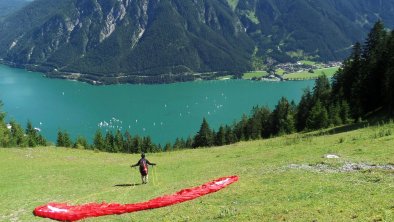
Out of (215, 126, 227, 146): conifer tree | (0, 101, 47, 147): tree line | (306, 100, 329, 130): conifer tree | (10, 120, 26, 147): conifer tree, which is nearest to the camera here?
(306, 100, 329, 130): conifer tree

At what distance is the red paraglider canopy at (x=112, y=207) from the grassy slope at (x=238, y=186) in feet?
2.45

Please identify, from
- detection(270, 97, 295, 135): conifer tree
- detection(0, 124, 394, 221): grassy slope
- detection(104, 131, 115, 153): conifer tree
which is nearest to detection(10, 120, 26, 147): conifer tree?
detection(104, 131, 115, 153): conifer tree

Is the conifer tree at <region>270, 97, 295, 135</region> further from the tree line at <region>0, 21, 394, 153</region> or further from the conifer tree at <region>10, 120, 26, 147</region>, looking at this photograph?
the conifer tree at <region>10, 120, 26, 147</region>

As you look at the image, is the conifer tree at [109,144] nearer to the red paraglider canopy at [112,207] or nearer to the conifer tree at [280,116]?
the conifer tree at [280,116]

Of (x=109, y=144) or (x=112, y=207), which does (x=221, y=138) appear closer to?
(x=109, y=144)

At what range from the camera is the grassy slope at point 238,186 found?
53.2ft

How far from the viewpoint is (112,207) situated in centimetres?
2234

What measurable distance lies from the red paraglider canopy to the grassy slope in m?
0.75

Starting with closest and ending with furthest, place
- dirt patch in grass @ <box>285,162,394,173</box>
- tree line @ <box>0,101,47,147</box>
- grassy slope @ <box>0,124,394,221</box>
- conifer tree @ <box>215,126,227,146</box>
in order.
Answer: grassy slope @ <box>0,124,394,221</box>
dirt patch in grass @ <box>285,162,394,173</box>
tree line @ <box>0,101,47,147</box>
conifer tree @ <box>215,126,227,146</box>

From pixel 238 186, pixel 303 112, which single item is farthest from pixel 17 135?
pixel 238 186

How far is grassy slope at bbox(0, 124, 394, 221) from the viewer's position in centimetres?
1620

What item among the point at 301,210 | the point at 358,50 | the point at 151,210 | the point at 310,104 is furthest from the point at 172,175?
the point at 310,104

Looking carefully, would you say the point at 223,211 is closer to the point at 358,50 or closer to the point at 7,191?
the point at 7,191

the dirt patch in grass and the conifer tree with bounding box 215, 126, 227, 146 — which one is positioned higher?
the conifer tree with bounding box 215, 126, 227, 146
